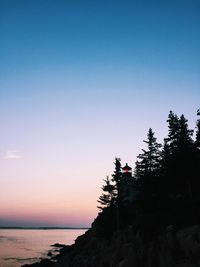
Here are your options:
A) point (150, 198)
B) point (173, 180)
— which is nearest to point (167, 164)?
point (173, 180)

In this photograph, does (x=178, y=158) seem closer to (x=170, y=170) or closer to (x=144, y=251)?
(x=170, y=170)

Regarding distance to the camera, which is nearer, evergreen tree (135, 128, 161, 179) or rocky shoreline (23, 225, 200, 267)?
rocky shoreline (23, 225, 200, 267)

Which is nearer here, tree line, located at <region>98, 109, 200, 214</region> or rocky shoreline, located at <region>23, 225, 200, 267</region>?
rocky shoreline, located at <region>23, 225, 200, 267</region>

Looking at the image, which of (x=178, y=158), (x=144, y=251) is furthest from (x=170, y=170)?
(x=144, y=251)

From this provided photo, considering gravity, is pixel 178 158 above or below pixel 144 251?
above

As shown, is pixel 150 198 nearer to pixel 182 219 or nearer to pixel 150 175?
pixel 150 175

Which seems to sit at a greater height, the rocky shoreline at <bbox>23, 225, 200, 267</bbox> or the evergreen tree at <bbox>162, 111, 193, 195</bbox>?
the evergreen tree at <bbox>162, 111, 193, 195</bbox>

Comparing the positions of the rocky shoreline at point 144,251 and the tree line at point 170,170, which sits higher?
the tree line at point 170,170

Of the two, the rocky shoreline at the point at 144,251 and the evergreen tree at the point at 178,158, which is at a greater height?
the evergreen tree at the point at 178,158

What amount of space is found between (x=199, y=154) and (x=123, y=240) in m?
14.8

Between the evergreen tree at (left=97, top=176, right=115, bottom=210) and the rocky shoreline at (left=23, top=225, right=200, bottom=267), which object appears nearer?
the rocky shoreline at (left=23, top=225, right=200, bottom=267)

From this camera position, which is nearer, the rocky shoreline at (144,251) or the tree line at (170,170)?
the rocky shoreline at (144,251)

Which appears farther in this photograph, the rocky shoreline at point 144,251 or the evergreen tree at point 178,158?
the evergreen tree at point 178,158

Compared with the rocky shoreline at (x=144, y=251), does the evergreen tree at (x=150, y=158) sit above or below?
above
